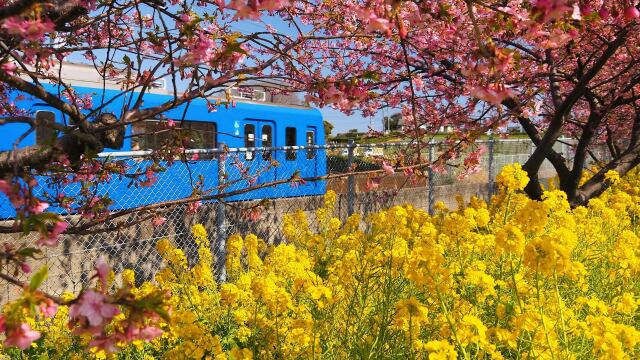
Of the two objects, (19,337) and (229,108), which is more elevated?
(229,108)

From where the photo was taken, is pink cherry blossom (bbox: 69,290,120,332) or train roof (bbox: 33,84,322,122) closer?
pink cherry blossom (bbox: 69,290,120,332)

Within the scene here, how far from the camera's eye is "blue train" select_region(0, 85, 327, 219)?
6.89 metres

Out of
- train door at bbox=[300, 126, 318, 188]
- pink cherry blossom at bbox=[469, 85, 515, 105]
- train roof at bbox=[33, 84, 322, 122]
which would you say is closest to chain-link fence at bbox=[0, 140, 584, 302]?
train door at bbox=[300, 126, 318, 188]

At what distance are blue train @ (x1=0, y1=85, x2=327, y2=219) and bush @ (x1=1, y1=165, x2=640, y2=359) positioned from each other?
2.39 m

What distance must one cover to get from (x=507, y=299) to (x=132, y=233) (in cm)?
358

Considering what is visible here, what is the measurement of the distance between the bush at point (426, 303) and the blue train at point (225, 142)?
239 cm

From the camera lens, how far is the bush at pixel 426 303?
2254mm

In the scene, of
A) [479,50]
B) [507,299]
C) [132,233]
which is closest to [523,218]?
[507,299]

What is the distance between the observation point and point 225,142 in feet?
27.9

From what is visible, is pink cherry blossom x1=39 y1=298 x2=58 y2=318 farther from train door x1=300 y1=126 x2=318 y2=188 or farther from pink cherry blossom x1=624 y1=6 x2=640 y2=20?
train door x1=300 y1=126 x2=318 y2=188

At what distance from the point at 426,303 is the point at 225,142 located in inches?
227

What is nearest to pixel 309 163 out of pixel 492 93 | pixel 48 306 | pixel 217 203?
pixel 217 203

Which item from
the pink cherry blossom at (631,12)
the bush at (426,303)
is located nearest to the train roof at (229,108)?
the bush at (426,303)

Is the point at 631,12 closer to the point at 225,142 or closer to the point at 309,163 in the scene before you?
the point at 225,142
